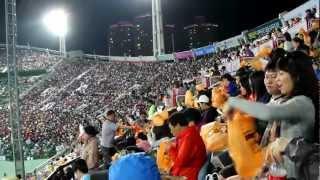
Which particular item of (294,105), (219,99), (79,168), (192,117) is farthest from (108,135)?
(294,105)

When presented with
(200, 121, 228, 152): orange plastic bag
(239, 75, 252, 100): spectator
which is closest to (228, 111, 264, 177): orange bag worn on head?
(200, 121, 228, 152): orange plastic bag

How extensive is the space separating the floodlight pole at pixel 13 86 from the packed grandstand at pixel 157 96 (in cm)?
96

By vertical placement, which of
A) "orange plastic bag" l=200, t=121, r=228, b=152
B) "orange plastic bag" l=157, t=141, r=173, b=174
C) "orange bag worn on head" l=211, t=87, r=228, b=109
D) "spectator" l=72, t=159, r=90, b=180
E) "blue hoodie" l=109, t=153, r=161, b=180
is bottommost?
"spectator" l=72, t=159, r=90, b=180

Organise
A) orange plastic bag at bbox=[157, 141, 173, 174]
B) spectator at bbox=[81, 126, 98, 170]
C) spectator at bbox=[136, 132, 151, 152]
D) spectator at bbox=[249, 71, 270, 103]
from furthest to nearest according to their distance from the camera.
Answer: spectator at bbox=[81, 126, 98, 170] < spectator at bbox=[136, 132, 151, 152] < orange plastic bag at bbox=[157, 141, 173, 174] < spectator at bbox=[249, 71, 270, 103]

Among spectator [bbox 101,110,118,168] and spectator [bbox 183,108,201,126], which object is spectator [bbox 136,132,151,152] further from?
spectator [bbox 183,108,201,126]

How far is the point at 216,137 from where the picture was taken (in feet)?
13.9

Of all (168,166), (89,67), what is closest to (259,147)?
(168,166)

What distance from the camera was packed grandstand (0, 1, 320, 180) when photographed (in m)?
3.29

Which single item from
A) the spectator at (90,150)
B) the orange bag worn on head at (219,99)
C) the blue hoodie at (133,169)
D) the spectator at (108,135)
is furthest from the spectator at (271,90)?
the spectator at (108,135)

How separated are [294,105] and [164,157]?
2858 millimetres

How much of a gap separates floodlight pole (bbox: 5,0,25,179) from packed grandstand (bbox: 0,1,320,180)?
37.7 inches

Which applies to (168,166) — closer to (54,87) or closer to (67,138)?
(67,138)

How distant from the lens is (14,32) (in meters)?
8.29

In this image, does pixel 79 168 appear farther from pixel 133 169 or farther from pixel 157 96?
pixel 157 96
